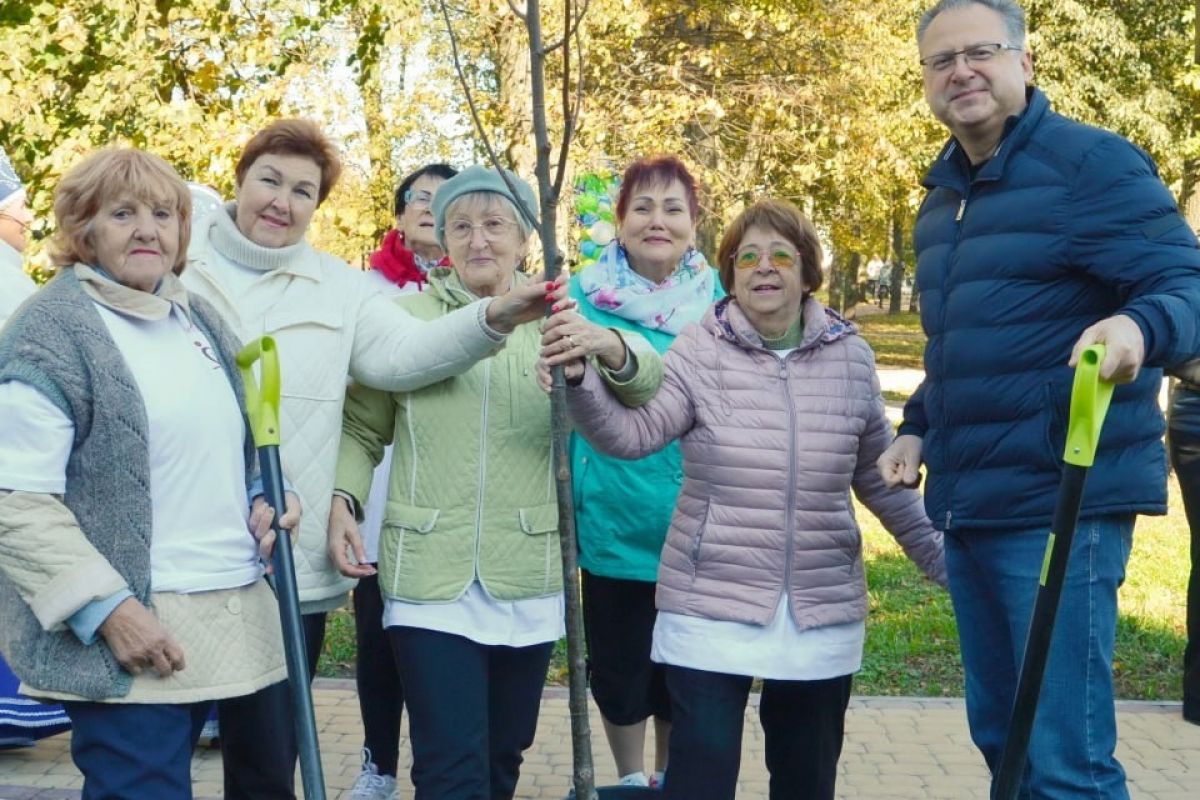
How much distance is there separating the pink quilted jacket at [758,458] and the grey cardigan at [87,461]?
110cm

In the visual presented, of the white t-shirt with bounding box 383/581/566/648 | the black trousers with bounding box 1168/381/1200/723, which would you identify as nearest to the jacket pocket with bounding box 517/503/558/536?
the white t-shirt with bounding box 383/581/566/648

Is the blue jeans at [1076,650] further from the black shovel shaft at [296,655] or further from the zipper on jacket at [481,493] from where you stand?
the black shovel shaft at [296,655]

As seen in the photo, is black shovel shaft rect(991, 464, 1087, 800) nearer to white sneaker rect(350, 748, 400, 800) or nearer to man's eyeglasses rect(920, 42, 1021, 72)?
man's eyeglasses rect(920, 42, 1021, 72)

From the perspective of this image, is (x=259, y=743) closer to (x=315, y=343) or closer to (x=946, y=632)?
(x=315, y=343)

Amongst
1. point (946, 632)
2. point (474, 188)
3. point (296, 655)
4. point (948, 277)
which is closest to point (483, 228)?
point (474, 188)

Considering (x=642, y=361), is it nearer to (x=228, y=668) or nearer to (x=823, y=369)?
(x=823, y=369)

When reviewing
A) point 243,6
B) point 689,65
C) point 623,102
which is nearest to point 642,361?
point 243,6

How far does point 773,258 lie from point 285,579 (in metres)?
1.59

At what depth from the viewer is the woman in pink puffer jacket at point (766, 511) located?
362cm

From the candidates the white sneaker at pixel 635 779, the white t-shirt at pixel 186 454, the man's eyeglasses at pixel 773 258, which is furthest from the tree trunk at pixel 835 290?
the white t-shirt at pixel 186 454

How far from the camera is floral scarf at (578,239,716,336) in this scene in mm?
4586

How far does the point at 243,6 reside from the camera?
910cm

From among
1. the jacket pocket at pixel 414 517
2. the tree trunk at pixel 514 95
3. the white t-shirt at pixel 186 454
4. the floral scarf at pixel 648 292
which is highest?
the tree trunk at pixel 514 95

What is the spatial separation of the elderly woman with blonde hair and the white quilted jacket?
1.51 ft
